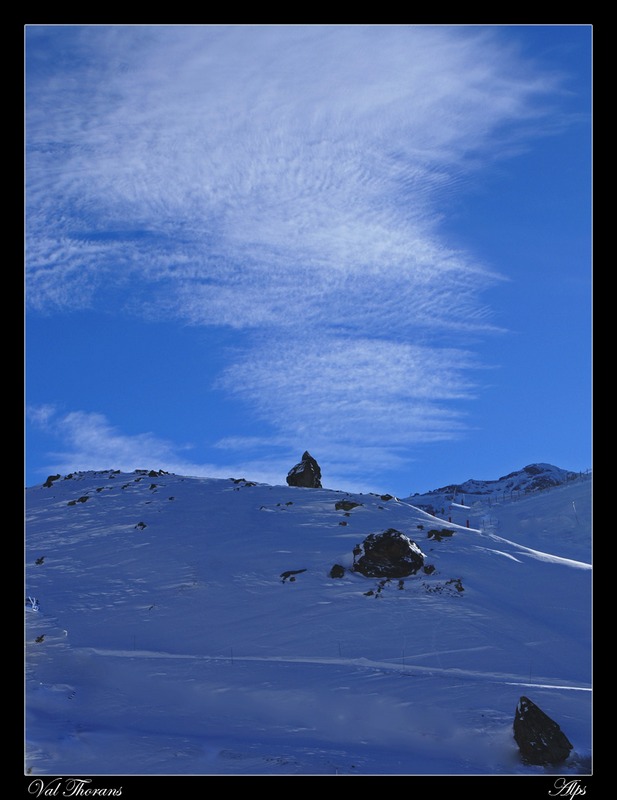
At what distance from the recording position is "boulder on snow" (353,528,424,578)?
101 feet

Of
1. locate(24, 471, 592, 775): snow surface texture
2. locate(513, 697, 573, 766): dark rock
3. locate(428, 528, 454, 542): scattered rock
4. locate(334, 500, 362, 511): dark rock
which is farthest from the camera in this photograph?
locate(334, 500, 362, 511): dark rock

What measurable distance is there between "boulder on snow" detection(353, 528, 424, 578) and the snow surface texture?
64 cm

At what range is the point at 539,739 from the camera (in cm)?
1698

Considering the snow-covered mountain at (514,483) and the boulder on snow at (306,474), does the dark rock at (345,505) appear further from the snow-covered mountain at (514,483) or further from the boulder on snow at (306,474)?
the snow-covered mountain at (514,483)

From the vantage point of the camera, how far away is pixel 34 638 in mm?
25500

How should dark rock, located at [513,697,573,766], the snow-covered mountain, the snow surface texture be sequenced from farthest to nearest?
the snow-covered mountain < the snow surface texture < dark rock, located at [513,697,573,766]

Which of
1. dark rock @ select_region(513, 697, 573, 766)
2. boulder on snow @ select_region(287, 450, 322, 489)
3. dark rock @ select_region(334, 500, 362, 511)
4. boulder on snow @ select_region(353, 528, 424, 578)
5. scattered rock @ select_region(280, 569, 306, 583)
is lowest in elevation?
dark rock @ select_region(513, 697, 573, 766)

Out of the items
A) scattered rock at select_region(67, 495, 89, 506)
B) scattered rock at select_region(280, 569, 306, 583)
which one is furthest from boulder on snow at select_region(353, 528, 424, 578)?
scattered rock at select_region(67, 495, 89, 506)

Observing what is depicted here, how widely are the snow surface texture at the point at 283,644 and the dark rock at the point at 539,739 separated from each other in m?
0.31

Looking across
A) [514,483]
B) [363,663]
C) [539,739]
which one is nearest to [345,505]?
[363,663]

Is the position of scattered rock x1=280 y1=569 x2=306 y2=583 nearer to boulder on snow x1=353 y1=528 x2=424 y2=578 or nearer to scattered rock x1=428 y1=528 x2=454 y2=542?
boulder on snow x1=353 y1=528 x2=424 y2=578

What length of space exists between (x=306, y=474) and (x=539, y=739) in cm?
3433
